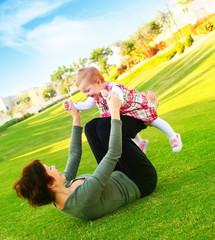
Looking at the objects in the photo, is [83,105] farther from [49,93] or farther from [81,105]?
[49,93]

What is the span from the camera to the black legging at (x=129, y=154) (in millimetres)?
2568

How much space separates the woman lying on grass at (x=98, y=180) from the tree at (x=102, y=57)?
55658mm

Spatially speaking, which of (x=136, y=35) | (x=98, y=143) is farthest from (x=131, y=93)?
(x=136, y=35)

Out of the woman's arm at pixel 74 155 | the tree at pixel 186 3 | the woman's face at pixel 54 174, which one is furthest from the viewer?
the tree at pixel 186 3

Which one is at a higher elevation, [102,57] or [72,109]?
[102,57]

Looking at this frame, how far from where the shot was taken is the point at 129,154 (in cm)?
254

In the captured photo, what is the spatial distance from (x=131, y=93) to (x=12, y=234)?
2.12 meters

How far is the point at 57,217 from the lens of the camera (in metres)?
3.12

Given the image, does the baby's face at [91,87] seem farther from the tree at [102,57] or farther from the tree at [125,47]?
the tree at [102,57]

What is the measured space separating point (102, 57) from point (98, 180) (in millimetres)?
58815


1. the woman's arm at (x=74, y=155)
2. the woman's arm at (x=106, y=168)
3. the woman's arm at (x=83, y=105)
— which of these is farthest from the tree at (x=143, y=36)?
the woman's arm at (x=106, y=168)

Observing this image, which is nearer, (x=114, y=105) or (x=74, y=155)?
(x=114, y=105)

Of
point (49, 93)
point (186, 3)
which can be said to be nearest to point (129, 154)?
point (186, 3)

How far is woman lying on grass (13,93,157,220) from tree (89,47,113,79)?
55.7m
